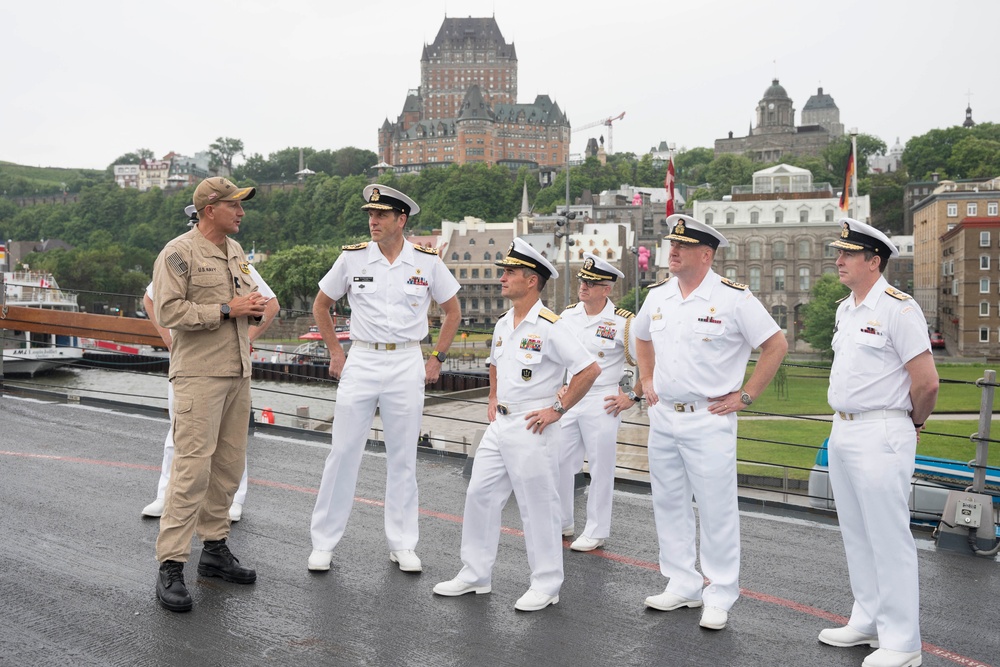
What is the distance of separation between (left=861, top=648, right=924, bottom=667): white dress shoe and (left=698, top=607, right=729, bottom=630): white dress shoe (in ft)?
2.51

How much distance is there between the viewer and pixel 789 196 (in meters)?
89.6

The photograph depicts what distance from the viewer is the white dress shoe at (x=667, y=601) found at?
5.68m

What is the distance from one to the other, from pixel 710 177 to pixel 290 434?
157m

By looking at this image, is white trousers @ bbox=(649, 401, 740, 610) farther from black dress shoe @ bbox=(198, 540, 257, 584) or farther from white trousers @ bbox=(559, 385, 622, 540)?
black dress shoe @ bbox=(198, 540, 257, 584)

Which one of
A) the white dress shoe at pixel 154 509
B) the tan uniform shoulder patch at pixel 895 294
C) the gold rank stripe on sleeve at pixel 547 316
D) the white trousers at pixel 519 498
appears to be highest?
the tan uniform shoulder patch at pixel 895 294

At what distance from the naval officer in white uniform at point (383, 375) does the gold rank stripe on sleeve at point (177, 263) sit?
44.5 inches

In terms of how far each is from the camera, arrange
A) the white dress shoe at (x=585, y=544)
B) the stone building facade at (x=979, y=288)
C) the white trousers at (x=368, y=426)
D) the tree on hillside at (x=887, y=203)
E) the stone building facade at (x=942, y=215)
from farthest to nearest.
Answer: the tree on hillside at (x=887, y=203) → the stone building facade at (x=942, y=215) → the stone building facade at (x=979, y=288) → the white dress shoe at (x=585, y=544) → the white trousers at (x=368, y=426)

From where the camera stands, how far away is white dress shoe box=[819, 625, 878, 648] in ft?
17.2

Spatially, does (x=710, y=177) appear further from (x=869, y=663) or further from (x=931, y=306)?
(x=869, y=663)

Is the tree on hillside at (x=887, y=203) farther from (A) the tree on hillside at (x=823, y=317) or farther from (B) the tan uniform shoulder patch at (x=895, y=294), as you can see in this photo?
(B) the tan uniform shoulder patch at (x=895, y=294)

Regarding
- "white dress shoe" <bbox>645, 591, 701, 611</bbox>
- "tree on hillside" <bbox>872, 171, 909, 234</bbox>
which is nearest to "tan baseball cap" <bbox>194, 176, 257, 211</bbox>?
"white dress shoe" <bbox>645, 591, 701, 611</bbox>

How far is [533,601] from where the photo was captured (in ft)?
18.4

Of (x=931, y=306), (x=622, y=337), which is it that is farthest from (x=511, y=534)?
(x=931, y=306)

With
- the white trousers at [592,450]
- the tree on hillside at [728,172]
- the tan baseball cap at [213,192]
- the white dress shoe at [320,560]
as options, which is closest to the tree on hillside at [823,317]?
the white trousers at [592,450]
